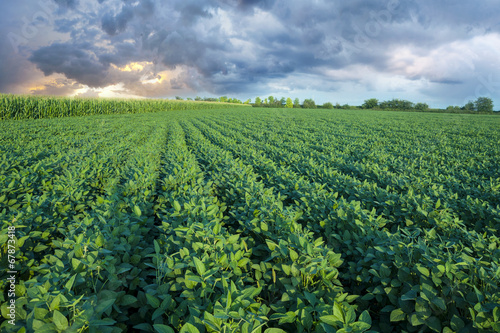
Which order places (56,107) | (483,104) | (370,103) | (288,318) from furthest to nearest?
(370,103), (483,104), (56,107), (288,318)

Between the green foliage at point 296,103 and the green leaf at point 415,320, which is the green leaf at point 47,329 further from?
the green foliage at point 296,103

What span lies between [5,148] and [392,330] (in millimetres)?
13678

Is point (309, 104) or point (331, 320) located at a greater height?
point (309, 104)

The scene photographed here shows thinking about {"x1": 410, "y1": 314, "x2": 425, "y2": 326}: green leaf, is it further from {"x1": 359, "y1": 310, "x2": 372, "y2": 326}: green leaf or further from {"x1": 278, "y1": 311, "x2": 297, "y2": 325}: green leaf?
{"x1": 278, "y1": 311, "x2": 297, "y2": 325}: green leaf

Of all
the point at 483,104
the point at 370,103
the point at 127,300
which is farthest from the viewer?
the point at 370,103

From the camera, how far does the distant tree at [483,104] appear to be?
80.0 metres

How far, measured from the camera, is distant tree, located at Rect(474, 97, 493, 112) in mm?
79975

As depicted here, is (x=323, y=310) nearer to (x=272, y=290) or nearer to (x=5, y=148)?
(x=272, y=290)

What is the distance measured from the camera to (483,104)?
81.9 meters

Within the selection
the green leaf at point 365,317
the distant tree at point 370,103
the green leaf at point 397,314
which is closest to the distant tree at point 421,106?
the distant tree at point 370,103

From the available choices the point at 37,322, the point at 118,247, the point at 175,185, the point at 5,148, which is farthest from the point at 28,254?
the point at 5,148

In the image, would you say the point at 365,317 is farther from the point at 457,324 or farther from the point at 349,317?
the point at 457,324

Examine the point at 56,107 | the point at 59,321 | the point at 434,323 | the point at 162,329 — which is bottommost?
the point at 434,323

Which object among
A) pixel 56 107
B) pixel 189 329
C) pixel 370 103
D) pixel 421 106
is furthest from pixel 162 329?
pixel 370 103
